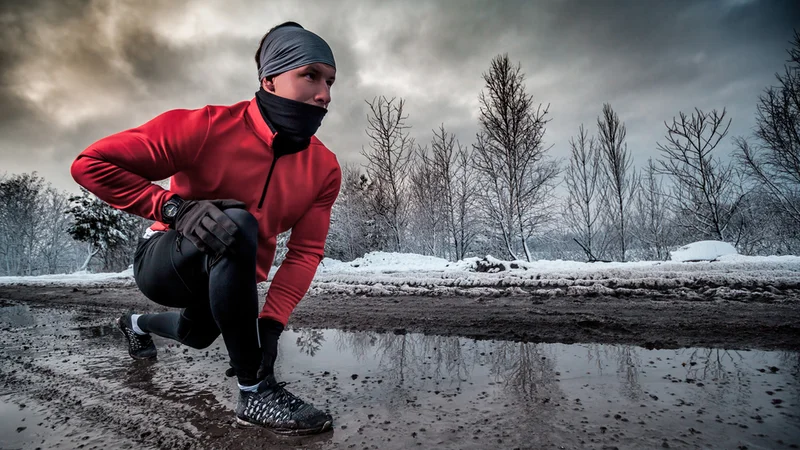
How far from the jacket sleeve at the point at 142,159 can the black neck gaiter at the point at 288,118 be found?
0.27 meters

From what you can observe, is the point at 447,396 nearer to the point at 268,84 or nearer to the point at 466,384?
the point at 466,384

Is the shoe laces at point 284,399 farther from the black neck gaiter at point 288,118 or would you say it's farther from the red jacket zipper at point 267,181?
the black neck gaiter at point 288,118

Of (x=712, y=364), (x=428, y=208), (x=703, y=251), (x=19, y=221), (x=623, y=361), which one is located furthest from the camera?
(x=19, y=221)

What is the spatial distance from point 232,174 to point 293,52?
652mm

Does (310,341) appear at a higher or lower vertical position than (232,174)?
lower

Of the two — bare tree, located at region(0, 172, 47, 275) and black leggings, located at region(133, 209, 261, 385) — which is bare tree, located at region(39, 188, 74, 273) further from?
black leggings, located at region(133, 209, 261, 385)

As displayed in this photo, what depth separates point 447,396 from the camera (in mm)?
1774

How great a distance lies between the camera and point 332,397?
1884mm

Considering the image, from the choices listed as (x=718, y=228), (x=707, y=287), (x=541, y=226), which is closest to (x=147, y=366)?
(x=707, y=287)

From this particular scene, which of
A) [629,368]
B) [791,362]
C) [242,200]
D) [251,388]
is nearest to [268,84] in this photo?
[242,200]

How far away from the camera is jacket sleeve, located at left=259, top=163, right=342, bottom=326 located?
206 centimetres

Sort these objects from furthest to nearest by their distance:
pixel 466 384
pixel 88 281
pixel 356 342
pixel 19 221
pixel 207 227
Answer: pixel 19 221, pixel 88 281, pixel 356 342, pixel 466 384, pixel 207 227

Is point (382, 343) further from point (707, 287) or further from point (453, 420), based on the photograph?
point (707, 287)

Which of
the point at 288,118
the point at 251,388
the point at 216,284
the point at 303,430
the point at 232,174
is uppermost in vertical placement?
the point at 288,118
